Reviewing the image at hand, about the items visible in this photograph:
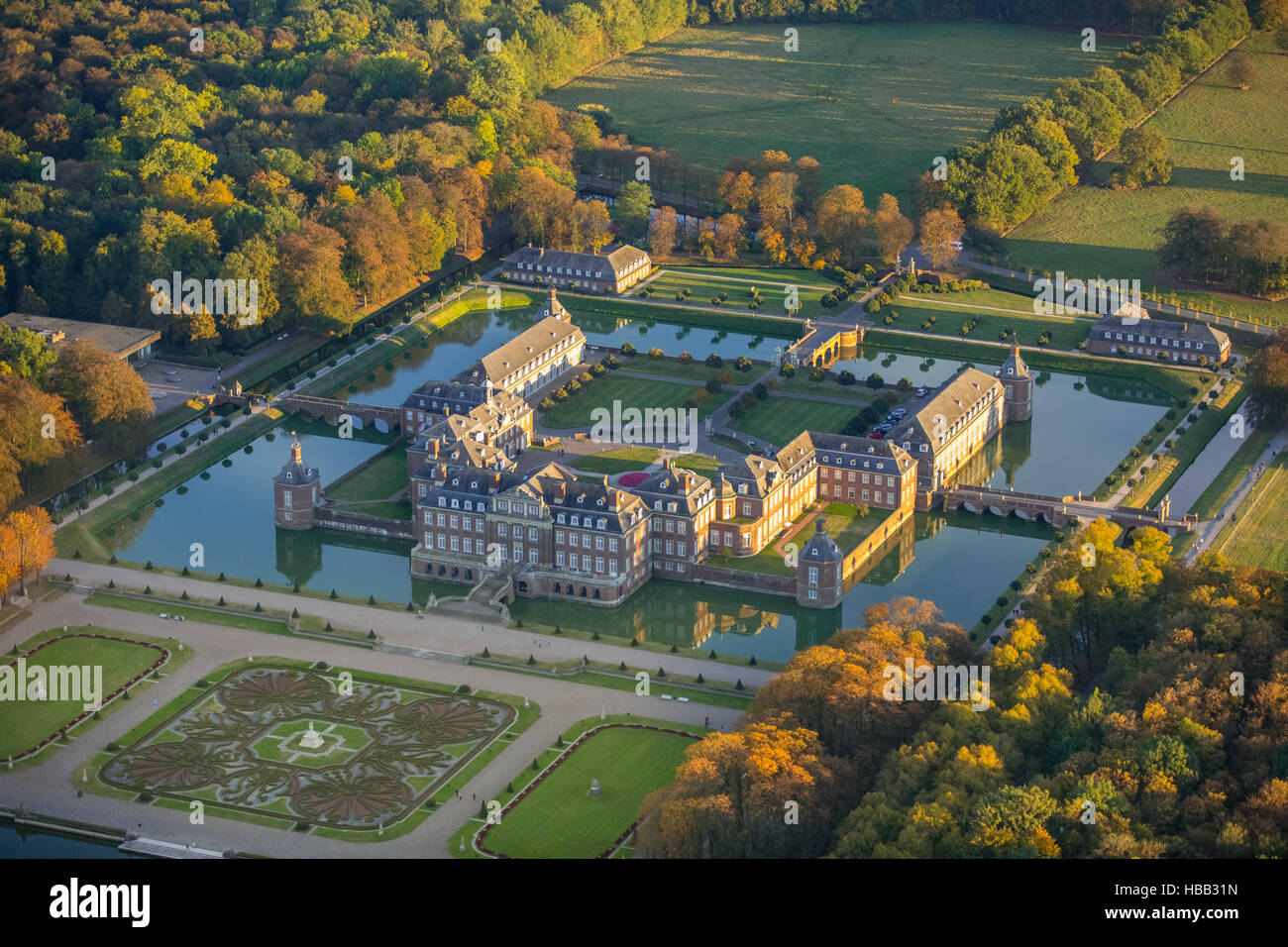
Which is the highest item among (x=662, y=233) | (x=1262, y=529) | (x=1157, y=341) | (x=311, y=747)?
(x=662, y=233)

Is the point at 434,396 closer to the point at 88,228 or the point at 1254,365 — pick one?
the point at 88,228

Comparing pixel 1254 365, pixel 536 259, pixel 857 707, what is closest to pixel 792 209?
pixel 536 259

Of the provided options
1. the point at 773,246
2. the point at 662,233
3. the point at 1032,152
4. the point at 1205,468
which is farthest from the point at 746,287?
the point at 1205,468

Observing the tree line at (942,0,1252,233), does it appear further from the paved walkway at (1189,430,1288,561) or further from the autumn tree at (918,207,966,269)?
the paved walkway at (1189,430,1288,561)

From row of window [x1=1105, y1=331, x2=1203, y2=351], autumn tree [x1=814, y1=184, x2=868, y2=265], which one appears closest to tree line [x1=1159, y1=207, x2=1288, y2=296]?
row of window [x1=1105, y1=331, x2=1203, y2=351]

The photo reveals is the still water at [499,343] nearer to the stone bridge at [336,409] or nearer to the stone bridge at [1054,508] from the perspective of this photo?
the stone bridge at [336,409]

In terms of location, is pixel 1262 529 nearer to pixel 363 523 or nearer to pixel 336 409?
pixel 363 523

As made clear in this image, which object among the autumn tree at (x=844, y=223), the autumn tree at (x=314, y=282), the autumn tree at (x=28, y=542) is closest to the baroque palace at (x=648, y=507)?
the autumn tree at (x=28, y=542)
